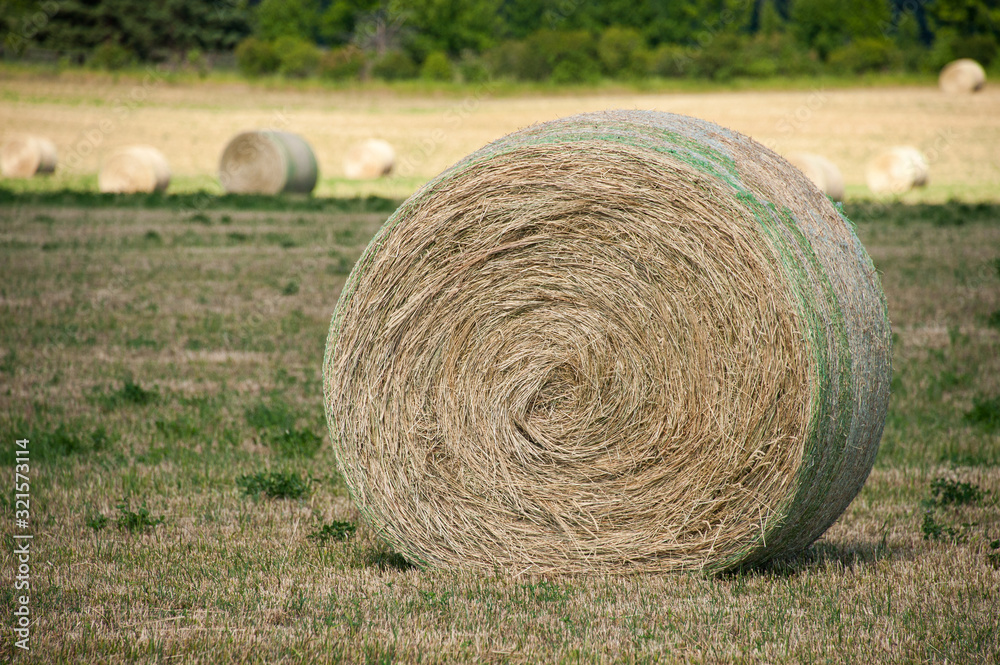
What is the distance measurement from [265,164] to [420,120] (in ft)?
53.9

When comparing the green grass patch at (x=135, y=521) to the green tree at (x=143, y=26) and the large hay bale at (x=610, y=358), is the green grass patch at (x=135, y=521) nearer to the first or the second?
the large hay bale at (x=610, y=358)

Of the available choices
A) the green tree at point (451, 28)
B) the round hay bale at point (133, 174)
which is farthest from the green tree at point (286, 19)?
the round hay bale at point (133, 174)

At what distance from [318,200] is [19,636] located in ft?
69.1

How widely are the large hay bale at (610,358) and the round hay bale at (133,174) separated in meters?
22.8

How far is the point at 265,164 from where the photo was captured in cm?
2659

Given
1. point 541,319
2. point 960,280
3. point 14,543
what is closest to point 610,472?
point 541,319

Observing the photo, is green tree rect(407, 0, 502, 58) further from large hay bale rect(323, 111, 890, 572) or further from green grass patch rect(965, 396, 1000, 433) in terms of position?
large hay bale rect(323, 111, 890, 572)

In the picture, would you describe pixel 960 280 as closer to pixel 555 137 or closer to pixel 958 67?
pixel 555 137

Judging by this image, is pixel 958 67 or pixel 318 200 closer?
pixel 318 200

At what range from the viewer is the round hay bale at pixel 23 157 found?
29.7m

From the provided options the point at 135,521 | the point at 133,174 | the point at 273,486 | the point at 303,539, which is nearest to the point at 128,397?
the point at 273,486

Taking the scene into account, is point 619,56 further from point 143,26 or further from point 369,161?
point 143,26

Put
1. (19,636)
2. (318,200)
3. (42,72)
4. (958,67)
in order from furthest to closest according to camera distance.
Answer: (42,72)
(958,67)
(318,200)
(19,636)

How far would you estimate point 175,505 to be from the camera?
6.14m
